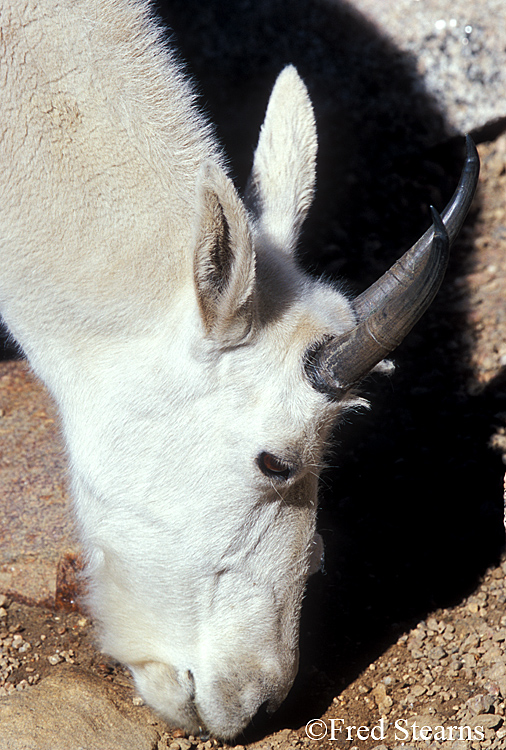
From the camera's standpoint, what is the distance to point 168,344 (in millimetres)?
2604

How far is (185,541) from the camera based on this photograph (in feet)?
8.80

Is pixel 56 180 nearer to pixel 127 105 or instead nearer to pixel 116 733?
pixel 127 105

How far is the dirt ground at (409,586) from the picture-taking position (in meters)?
3.08

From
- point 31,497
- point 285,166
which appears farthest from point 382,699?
point 285,166

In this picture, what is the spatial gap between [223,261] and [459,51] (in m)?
4.58

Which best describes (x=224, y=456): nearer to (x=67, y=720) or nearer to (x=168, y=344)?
(x=168, y=344)

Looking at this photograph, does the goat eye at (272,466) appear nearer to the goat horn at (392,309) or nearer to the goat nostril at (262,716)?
the goat horn at (392,309)

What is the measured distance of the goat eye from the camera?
2.57m

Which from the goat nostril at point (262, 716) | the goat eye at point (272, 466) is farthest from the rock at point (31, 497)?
the goat eye at point (272, 466)

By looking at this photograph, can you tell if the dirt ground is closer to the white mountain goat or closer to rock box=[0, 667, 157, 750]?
rock box=[0, 667, 157, 750]

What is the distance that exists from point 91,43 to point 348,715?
283 centimetres

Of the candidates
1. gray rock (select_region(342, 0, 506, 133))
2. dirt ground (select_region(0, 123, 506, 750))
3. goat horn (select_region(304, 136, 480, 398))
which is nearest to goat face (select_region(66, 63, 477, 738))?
goat horn (select_region(304, 136, 480, 398))

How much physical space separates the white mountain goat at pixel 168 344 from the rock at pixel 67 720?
220mm

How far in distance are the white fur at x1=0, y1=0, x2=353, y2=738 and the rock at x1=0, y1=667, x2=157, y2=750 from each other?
0.20 m
